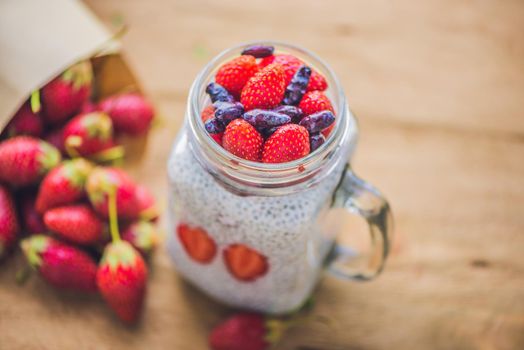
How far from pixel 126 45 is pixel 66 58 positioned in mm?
169

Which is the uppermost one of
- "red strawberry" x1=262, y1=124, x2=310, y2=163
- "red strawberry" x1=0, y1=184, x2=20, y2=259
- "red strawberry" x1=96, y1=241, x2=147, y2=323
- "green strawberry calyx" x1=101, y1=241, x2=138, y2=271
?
"red strawberry" x1=262, y1=124, x2=310, y2=163

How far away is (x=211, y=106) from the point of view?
646 millimetres

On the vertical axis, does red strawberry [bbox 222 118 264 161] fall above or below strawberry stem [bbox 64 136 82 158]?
above

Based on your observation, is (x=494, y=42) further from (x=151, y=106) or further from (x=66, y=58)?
(x=66, y=58)

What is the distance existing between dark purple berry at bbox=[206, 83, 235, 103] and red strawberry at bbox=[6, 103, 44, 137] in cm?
35

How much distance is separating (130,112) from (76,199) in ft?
0.50

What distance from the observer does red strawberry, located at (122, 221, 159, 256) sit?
859 millimetres

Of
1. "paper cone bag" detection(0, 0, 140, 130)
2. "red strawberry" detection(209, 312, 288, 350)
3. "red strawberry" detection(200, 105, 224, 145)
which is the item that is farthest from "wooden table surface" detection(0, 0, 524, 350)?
"red strawberry" detection(200, 105, 224, 145)

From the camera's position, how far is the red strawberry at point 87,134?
0.87 m

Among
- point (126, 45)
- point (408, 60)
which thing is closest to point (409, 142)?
point (408, 60)

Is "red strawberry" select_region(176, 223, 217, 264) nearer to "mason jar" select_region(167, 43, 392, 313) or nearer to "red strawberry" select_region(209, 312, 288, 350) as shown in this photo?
"mason jar" select_region(167, 43, 392, 313)

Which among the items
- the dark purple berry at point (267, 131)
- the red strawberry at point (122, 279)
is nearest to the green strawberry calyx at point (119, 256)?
the red strawberry at point (122, 279)

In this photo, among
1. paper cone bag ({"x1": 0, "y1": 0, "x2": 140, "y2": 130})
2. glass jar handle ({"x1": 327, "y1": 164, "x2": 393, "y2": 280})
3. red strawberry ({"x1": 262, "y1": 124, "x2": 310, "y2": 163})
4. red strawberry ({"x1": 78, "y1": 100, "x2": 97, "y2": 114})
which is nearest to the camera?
red strawberry ({"x1": 262, "y1": 124, "x2": 310, "y2": 163})

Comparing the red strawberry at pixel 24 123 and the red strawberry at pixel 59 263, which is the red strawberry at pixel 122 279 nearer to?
the red strawberry at pixel 59 263
